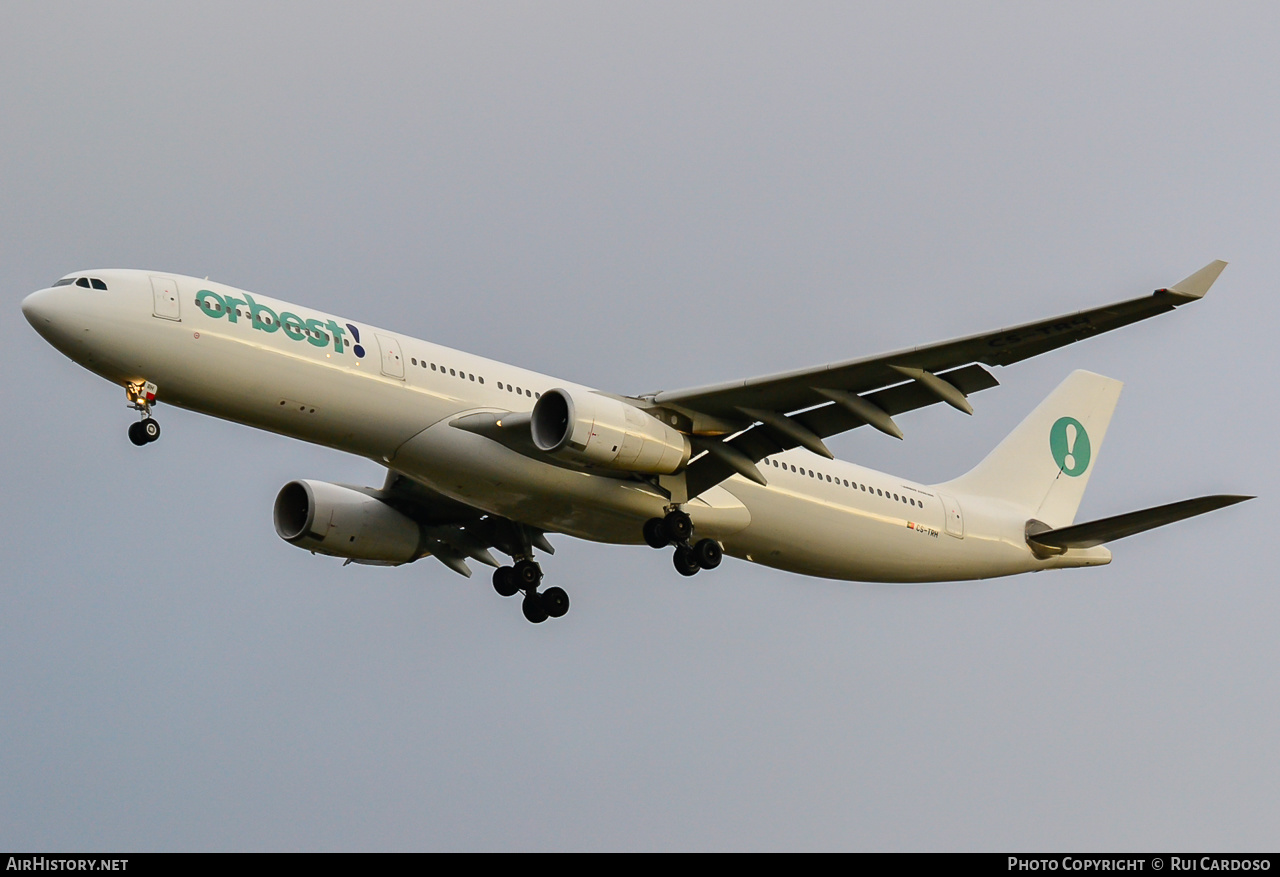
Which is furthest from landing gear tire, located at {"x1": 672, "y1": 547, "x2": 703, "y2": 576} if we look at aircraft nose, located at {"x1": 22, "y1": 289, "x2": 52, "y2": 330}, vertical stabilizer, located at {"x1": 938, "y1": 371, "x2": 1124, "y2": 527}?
aircraft nose, located at {"x1": 22, "y1": 289, "x2": 52, "y2": 330}

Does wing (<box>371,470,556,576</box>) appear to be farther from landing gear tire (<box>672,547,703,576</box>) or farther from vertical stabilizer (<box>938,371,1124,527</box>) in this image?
vertical stabilizer (<box>938,371,1124,527</box>)

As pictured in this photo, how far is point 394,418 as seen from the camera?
27.9 metres

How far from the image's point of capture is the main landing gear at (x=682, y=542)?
30.1m

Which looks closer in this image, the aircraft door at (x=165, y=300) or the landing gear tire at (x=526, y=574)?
the aircraft door at (x=165, y=300)

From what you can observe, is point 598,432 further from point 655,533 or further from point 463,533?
point 463,533

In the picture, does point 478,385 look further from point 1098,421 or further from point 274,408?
point 1098,421

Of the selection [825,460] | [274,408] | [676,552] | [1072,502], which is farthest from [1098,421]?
[274,408]

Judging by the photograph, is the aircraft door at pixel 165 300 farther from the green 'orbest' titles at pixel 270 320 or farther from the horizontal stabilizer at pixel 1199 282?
the horizontal stabilizer at pixel 1199 282

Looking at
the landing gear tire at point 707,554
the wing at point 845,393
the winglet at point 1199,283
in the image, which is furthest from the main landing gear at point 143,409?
the winglet at point 1199,283

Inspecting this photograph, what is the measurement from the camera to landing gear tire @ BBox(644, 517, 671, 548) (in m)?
30.2

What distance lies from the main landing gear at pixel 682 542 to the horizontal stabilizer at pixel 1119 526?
8.95 metres

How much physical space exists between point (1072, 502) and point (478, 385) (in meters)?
17.4

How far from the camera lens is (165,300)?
2664cm

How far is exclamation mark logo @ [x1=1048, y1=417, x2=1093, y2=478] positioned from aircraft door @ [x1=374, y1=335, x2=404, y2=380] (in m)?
18.5
